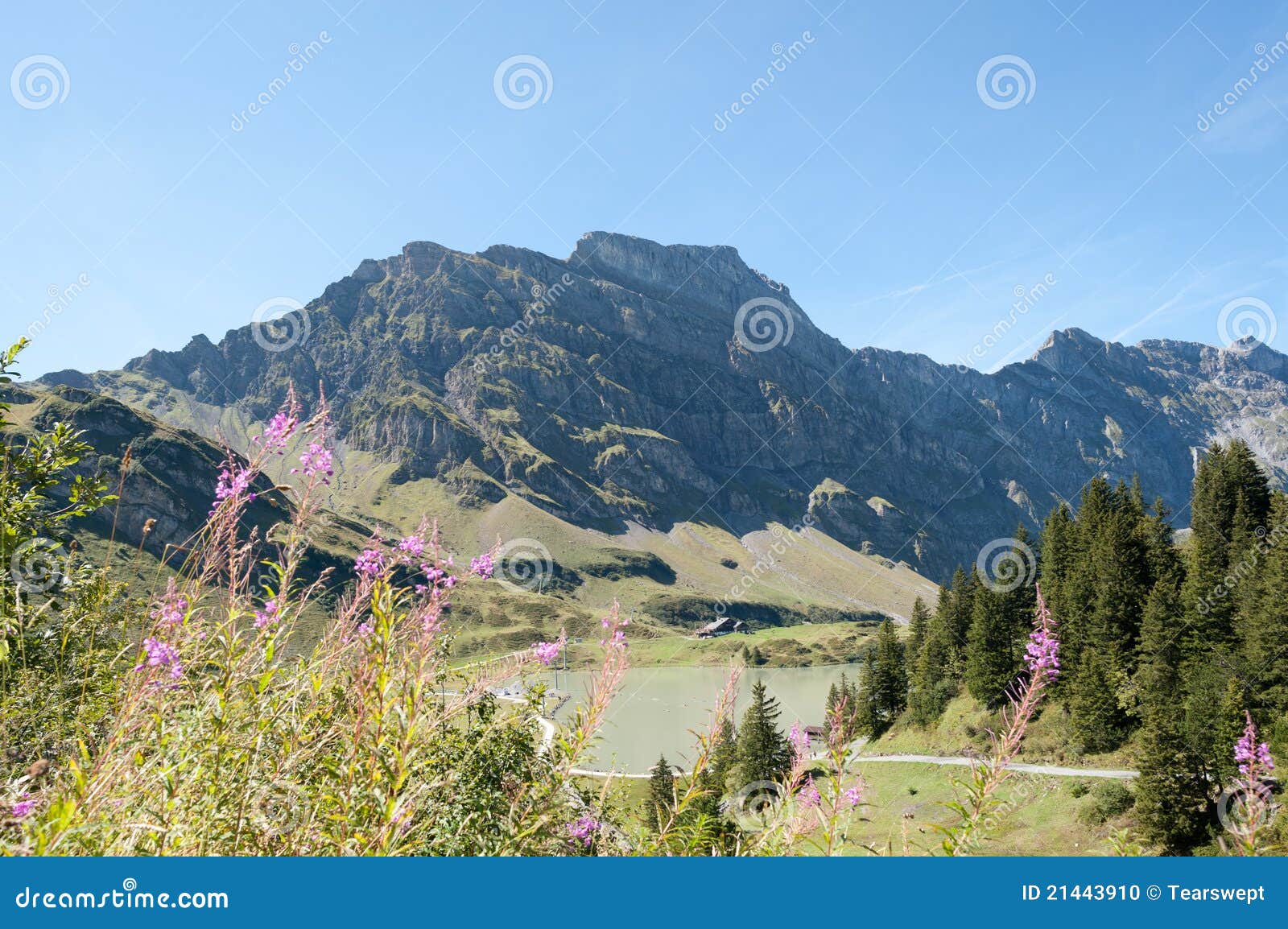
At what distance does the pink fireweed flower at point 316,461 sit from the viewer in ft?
11.9

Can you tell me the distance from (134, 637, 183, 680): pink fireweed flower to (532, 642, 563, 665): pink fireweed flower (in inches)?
106

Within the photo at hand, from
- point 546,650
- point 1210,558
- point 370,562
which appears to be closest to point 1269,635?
point 1210,558

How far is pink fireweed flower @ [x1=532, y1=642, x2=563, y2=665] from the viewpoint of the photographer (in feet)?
19.0

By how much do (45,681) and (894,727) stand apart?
7506 centimetres

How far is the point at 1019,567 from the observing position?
6875 cm

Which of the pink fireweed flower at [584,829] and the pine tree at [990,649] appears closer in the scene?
the pink fireweed flower at [584,829]

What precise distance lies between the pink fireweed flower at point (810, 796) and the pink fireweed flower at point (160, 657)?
11.6 ft

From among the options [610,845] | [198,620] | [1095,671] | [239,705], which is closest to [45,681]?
[198,620]

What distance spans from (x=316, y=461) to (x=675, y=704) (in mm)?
124401

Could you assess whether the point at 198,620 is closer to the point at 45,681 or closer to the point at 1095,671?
the point at 45,681

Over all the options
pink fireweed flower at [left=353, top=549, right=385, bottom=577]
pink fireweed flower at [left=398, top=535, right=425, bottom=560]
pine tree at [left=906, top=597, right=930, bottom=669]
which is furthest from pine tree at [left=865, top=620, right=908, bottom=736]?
pink fireweed flower at [left=353, top=549, right=385, bottom=577]

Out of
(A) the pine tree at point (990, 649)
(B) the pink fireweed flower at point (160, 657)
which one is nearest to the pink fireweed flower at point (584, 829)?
(B) the pink fireweed flower at point (160, 657)

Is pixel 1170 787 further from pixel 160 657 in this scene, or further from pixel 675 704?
pixel 675 704

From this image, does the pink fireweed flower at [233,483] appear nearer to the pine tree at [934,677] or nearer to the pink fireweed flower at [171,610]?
the pink fireweed flower at [171,610]
